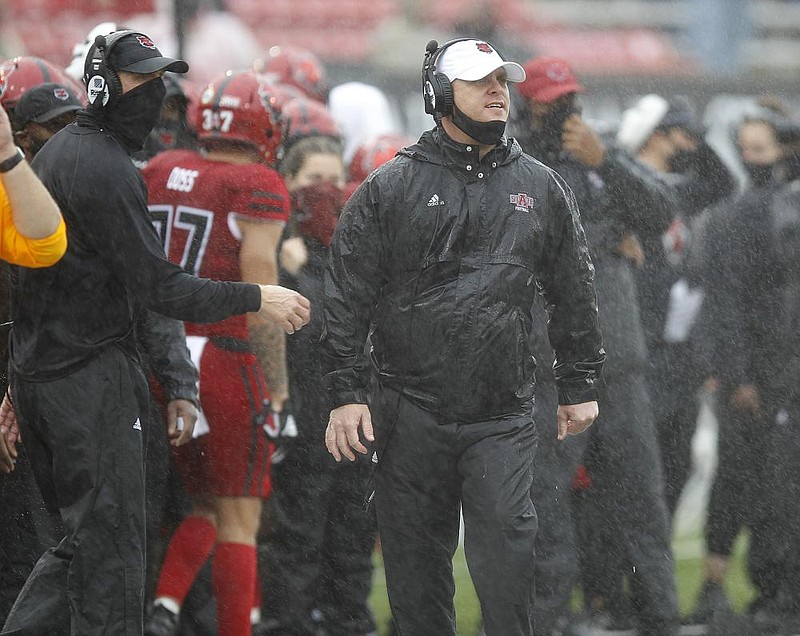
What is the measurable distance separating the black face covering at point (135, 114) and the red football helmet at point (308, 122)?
1560mm

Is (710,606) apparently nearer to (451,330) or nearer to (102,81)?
(451,330)

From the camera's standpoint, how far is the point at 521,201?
4.77m

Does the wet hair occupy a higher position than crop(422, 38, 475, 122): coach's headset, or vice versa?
crop(422, 38, 475, 122): coach's headset

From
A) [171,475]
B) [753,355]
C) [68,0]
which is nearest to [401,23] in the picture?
[68,0]

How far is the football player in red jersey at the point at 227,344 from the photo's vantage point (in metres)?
5.52

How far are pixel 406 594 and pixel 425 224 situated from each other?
3.86 ft

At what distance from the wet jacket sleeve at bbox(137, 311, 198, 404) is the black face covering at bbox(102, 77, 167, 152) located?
29.2 inches

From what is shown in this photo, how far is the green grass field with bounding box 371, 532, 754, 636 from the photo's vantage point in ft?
22.3

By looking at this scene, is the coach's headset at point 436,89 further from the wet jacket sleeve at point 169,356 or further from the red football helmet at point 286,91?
the red football helmet at point 286,91

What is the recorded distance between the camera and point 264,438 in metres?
5.67

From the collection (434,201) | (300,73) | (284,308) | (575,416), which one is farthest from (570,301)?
(300,73)

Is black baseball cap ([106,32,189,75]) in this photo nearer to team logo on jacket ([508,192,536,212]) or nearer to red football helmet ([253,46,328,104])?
team logo on jacket ([508,192,536,212])

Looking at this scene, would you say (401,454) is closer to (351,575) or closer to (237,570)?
(237,570)

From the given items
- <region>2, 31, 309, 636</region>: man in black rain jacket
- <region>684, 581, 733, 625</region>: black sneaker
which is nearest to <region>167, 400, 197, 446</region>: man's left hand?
Answer: <region>2, 31, 309, 636</region>: man in black rain jacket
